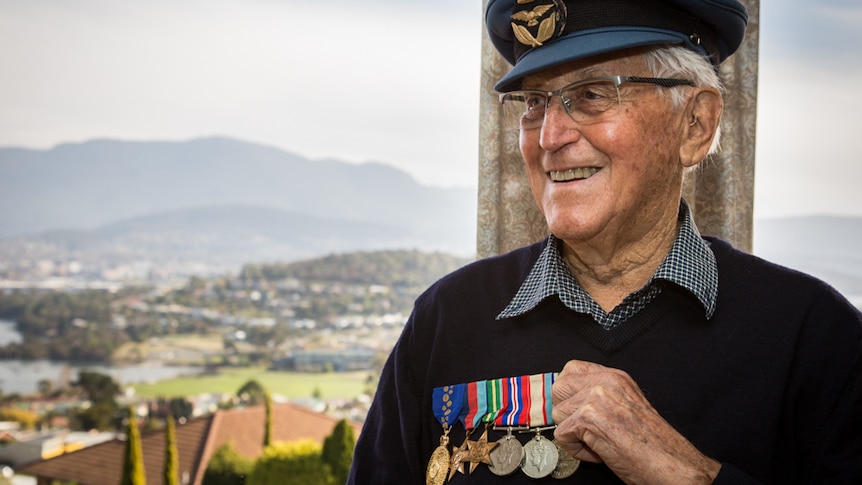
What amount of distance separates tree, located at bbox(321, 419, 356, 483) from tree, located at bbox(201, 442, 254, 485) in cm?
130

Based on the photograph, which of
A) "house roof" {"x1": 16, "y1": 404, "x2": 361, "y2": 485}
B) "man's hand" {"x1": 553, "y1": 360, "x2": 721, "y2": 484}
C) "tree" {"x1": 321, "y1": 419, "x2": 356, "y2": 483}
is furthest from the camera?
"house roof" {"x1": 16, "y1": 404, "x2": 361, "y2": 485}

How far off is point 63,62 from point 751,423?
1072 centimetres

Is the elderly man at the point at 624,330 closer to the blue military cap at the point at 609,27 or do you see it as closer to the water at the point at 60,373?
the blue military cap at the point at 609,27

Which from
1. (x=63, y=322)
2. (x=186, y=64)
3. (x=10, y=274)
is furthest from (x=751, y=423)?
(x=186, y=64)

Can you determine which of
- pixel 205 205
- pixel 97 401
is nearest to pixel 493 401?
pixel 97 401

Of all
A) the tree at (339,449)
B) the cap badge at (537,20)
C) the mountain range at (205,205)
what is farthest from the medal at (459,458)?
the mountain range at (205,205)

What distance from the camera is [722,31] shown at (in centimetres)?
125

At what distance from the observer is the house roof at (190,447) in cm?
706

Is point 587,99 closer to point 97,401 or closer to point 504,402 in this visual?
point 504,402

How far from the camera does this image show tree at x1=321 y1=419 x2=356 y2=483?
173 inches

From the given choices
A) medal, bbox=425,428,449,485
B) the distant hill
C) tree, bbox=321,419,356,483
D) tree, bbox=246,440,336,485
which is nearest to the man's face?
medal, bbox=425,428,449,485

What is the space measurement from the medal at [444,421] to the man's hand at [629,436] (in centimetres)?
19

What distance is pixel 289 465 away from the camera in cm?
497

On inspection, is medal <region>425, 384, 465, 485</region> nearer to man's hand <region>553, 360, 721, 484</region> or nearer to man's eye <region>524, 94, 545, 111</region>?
man's hand <region>553, 360, 721, 484</region>
